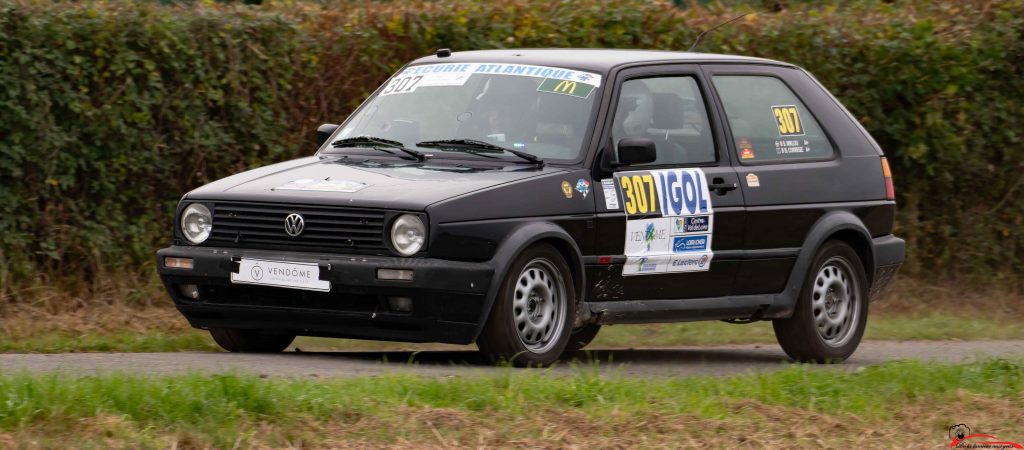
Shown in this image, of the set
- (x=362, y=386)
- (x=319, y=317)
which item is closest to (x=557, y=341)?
(x=319, y=317)

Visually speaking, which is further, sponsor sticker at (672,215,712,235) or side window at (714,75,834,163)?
side window at (714,75,834,163)

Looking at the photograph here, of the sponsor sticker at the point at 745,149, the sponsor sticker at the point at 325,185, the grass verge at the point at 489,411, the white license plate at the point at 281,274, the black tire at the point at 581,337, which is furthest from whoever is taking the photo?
the black tire at the point at 581,337

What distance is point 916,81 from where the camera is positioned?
14.5 meters

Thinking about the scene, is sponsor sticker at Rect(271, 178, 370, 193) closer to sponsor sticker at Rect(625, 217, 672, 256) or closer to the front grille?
the front grille

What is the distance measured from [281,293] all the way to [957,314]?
24.8 feet

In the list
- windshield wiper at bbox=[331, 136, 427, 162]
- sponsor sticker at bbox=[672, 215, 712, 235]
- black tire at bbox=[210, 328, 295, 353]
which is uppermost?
windshield wiper at bbox=[331, 136, 427, 162]

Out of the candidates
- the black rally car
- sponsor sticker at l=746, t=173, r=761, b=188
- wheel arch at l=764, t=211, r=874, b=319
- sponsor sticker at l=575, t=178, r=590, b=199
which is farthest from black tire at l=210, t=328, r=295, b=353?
wheel arch at l=764, t=211, r=874, b=319

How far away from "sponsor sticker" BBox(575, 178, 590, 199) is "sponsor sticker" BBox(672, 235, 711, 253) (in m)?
0.70

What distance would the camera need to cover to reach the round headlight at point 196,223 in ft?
28.1

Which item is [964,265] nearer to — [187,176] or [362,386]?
[187,176]

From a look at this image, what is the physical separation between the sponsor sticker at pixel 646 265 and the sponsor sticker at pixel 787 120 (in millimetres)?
1429

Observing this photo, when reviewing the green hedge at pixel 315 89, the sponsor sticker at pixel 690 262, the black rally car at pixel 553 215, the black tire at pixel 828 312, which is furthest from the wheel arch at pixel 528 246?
the green hedge at pixel 315 89

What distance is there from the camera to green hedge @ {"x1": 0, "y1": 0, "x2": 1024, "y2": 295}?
11273 millimetres

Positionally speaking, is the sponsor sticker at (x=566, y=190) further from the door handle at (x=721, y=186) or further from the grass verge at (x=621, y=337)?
the grass verge at (x=621, y=337)
